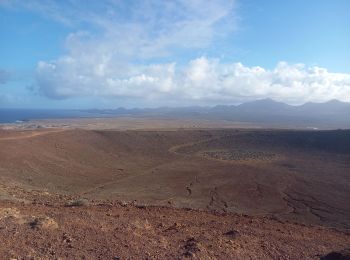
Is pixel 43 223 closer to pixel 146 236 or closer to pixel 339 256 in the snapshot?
pixel 146 236

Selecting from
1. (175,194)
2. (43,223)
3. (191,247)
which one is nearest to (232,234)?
(191,247)

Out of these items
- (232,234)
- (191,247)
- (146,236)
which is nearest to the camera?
(191,247)

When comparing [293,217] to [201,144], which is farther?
[201,144]

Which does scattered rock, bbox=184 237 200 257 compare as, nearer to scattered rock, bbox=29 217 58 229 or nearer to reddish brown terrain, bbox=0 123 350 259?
reddish brown terrain, bbox=0 123 350 259

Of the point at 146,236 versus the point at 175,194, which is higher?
the point at 146,236

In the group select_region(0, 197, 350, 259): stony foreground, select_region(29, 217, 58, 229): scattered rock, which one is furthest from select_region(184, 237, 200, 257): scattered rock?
select_region(29, 217, 58, 229): scattered rock

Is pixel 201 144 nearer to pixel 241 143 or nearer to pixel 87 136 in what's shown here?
pixel 241 143

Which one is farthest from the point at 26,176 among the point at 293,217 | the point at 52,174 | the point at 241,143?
the point at 241,143

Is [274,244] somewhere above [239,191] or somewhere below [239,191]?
above
